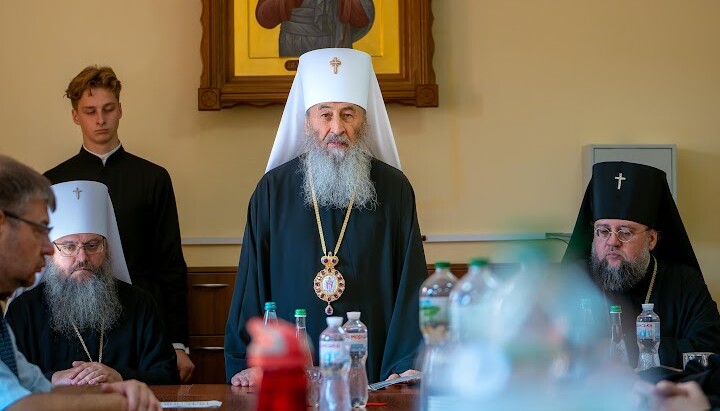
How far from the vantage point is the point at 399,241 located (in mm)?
4422

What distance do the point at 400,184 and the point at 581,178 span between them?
2105 mm

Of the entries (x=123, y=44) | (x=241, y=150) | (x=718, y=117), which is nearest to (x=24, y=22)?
(x=123, y=44)

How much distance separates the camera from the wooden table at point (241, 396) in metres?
3.11

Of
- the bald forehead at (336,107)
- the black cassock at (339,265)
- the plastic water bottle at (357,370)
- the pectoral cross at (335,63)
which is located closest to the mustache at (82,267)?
the black cassock at (339,265)

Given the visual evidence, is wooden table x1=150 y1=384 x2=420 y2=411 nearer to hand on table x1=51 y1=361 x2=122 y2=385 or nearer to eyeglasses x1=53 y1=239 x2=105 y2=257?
hand on table x1=51 y1=361 x2=122 y2=385

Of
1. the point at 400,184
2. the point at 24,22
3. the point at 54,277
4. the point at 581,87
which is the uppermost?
the point at 24,22

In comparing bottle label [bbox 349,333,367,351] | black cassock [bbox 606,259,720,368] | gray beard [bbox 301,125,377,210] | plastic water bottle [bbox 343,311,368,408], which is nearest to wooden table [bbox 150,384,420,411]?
plastic water bottle [bbox 343,311,368,408]

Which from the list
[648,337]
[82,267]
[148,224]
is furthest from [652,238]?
[82,267]

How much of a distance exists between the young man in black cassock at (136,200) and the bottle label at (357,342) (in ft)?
7.15

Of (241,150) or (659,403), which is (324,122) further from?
(659,403)

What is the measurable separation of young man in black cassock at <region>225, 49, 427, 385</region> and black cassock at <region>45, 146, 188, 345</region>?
3.44 feet

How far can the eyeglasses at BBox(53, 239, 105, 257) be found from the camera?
4.67m

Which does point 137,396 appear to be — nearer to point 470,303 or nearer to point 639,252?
point 470,303

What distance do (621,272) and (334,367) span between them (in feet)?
8.12
